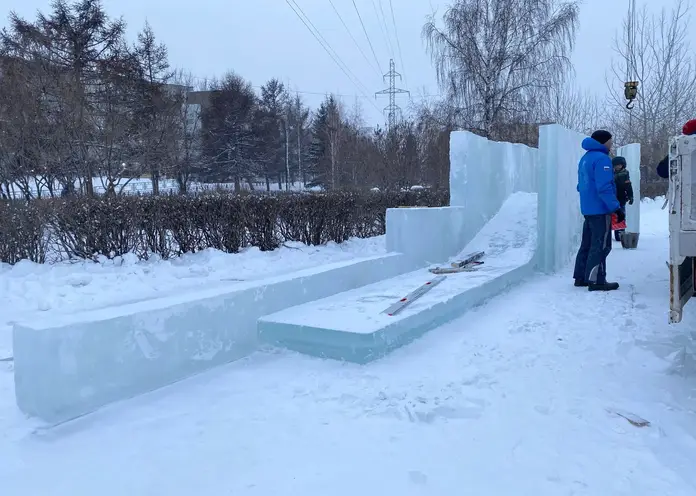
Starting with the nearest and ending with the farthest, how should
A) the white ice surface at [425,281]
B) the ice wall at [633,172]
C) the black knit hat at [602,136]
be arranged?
the white ice surface at [425,281], the black knit hat at [602,136], the ice wall at [633,172]

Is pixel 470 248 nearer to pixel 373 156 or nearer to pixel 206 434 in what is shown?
pixel 206 434

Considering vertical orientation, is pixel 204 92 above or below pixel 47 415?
above

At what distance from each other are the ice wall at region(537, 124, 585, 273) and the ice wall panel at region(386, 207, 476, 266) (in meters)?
1.18

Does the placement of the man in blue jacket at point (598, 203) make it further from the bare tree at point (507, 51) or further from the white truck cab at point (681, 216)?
the bare tree at point (507, 51)

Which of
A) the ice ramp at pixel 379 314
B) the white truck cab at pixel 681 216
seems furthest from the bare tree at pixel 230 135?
the white truck cab at pixel 681 216

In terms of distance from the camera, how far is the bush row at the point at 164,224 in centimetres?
705

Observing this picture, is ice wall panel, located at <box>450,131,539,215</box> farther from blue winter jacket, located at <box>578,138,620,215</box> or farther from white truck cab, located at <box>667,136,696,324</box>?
white truck cab, located at <box>667,136,696,324</box>

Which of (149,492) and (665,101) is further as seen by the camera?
(665,101)

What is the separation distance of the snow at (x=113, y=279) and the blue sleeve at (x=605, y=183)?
3665 millimetres

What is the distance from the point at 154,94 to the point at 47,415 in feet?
67.9

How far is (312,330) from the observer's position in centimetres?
416

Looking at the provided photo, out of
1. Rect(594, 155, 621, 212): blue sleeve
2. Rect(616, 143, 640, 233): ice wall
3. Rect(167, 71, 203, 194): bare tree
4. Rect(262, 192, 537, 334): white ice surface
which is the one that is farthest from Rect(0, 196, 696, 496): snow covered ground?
Rect(167, 71, 203, 194): bare tree

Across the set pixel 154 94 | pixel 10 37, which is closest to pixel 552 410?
pixel 10 37

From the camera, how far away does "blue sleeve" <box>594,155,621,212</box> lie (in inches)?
226
